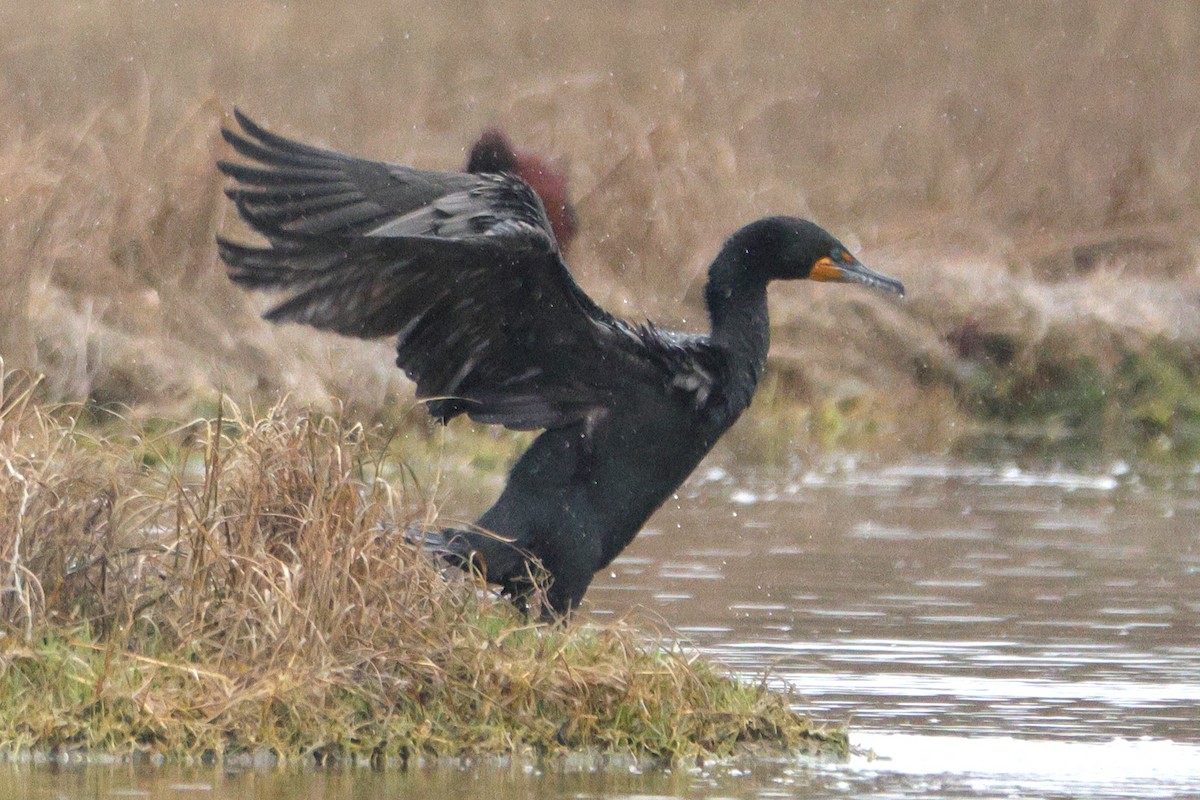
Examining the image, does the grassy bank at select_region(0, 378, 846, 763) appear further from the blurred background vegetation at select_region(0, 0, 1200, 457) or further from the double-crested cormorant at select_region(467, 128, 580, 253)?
the double-crested cormorant at select_region(467, 128, 580, 253)

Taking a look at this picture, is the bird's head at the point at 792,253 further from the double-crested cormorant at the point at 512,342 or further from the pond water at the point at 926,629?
the pond water at the point at 926,629

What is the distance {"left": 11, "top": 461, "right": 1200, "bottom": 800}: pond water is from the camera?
529cm

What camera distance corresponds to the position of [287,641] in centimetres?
553

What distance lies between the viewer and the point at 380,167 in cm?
632

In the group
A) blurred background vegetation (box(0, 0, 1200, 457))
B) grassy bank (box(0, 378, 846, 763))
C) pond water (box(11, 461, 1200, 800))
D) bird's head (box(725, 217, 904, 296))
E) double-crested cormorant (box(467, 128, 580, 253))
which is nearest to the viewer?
pond water (box(11, 461, 1200, 800))

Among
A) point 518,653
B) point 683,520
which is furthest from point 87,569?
point 683,520

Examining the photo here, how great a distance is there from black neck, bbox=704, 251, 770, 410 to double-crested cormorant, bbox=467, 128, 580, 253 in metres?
4.00

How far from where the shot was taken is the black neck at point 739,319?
662cm

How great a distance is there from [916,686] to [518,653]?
1.38 metres

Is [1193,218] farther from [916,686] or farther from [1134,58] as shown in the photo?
[916,686]

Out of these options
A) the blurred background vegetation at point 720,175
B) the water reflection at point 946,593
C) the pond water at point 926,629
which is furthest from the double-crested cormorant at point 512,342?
the blurred background vegetation at point 720,175

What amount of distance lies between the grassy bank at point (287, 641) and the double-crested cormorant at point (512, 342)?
365 millimetres

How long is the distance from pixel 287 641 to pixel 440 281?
113 centimetres

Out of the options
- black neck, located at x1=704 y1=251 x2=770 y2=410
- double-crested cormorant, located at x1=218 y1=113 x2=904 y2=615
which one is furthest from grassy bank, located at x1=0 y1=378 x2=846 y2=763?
black neck, located at x1=704 y1=251 x2=770 y2=410
